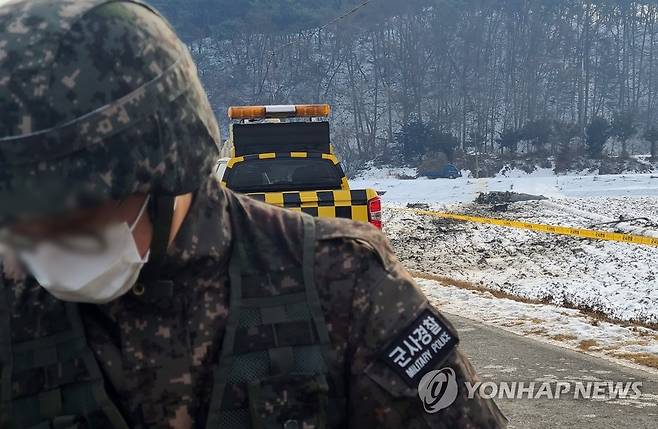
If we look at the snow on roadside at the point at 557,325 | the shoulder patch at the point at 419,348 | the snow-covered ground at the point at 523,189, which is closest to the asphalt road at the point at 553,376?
the snow on roadside at the point at 557,325

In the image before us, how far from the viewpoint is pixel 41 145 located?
1.05 metres

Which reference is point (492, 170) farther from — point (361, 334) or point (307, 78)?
point (361, 334)

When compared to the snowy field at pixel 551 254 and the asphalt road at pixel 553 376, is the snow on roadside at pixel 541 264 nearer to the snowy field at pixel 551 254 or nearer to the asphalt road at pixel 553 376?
the snowy field at pixel 551 254

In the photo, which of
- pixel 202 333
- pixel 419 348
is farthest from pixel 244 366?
pixel 419 348

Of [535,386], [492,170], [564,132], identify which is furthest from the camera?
[564,132]

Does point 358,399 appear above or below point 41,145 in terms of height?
below

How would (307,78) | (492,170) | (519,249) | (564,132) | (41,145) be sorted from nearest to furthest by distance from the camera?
(41,145) → (519,249) → (492,170) → (564,132) → (307,78)

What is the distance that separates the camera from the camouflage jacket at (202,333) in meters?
1.31

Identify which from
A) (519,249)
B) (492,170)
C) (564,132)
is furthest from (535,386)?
(564,132)

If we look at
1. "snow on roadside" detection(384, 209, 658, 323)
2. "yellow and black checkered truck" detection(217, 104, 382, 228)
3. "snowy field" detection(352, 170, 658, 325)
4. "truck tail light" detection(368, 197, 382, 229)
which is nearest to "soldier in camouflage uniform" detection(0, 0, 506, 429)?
"yellow and black checkered truck" detection(217, 104, 382, 228)

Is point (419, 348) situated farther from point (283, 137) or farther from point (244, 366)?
point (283, 137)

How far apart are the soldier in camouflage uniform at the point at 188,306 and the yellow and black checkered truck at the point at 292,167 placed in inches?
192

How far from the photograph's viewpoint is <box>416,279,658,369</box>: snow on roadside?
5.11m

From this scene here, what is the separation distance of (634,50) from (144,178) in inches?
2809
